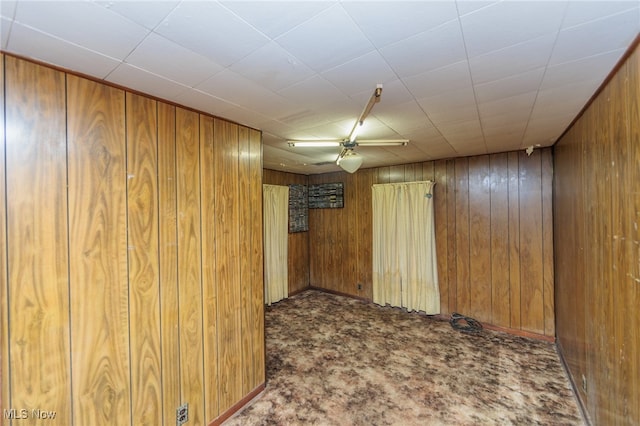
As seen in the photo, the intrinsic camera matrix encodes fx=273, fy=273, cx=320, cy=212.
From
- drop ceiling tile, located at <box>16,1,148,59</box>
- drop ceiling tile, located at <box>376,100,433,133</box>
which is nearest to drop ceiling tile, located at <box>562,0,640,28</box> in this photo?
drop ceiling tile, located at <box>376,100,433,133</box>

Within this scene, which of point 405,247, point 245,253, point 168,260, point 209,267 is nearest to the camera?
point 168,260

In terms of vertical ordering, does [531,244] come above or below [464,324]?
above

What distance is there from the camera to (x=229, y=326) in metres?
2.26

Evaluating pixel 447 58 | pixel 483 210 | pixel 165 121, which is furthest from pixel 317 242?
pixel 447 58

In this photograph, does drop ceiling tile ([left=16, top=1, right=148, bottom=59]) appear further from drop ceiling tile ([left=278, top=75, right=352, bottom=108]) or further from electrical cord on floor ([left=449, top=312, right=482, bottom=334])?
electrical cord on floor ([left=449, top=312, right=482, bottom=334])

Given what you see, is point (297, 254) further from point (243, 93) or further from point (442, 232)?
point (243, 93)

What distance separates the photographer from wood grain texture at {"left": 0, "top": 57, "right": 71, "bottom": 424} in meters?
1.28

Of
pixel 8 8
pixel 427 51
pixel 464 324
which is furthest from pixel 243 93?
pixel 464 324

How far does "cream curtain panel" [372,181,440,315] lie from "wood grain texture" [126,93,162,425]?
11.8 feet

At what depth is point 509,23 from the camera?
1.11m

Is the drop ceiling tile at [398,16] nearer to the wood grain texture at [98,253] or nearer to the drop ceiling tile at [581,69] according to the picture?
the drop ceiling tile at [581,69]

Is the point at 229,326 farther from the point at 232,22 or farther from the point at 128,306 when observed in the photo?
the point at 232,22

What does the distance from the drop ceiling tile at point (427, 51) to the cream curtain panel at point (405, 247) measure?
119 inches

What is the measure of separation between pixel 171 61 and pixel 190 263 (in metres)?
1.30
